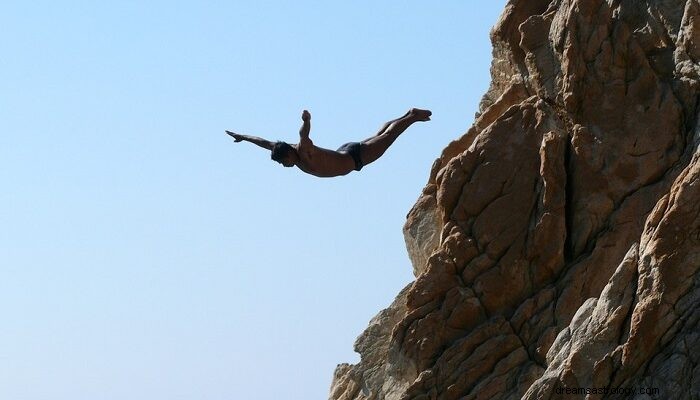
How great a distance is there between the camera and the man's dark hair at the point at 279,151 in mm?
27453

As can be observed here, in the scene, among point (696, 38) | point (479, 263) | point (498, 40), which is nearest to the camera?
point (696, 38)

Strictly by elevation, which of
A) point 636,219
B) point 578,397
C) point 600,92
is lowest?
point 578,397

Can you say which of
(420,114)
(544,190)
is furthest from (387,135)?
(544,190)

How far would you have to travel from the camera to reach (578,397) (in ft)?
72.5

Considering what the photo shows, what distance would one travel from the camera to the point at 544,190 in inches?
1045

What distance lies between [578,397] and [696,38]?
20.5 ft

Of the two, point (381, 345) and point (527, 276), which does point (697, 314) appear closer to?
point (527, 276)

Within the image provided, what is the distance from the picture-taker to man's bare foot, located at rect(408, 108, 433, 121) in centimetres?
2933

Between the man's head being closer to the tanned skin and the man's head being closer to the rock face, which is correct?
the tanned skin

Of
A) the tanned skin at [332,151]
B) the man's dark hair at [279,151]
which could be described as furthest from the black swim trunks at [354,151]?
the man's dark hair at [279,151]

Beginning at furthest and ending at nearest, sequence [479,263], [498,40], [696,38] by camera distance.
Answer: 1. [498,40]
2. [479,263]
3. [696,38]

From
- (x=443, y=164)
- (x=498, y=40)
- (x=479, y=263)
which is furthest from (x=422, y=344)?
(x=498, y=40)

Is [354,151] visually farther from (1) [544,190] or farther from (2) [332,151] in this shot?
(1) [544,190]

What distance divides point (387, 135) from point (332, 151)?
50.2 inches
